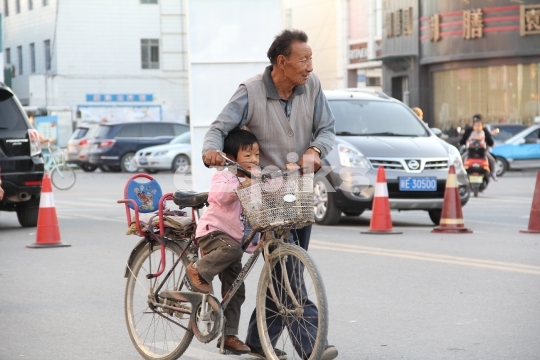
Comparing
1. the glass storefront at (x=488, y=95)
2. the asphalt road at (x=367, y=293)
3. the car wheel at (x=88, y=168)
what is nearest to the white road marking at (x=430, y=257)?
the asphalt road at (x=367, y=293)

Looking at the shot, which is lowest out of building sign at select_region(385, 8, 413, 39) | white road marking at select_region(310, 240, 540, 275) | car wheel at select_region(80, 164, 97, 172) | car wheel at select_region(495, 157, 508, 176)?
car wheel at select_region(80, 164, 97, 172)

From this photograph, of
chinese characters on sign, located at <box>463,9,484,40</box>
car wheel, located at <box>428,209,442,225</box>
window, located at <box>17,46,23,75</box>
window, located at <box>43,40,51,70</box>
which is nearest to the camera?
car wheel, located at <box>428,209,442,225</box>

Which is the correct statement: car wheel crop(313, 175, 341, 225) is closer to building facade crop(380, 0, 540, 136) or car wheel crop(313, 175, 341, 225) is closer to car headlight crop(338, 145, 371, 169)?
car headlight crop(338, 145, 371, 169)

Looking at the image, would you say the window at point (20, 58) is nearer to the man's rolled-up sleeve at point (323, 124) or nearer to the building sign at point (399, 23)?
the building sign at point (399, 23)

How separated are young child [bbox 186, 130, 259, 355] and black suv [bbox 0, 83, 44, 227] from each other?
337 inches

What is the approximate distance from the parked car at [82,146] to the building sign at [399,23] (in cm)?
1258

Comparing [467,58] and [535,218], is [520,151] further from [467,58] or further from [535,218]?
[535,218]

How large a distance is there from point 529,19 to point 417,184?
81.2ft

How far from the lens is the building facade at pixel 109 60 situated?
54625mm

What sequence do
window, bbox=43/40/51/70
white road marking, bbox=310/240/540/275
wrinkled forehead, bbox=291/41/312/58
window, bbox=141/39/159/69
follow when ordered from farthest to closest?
1. window, bbox=141/39/159/69
2. window, bbox=43/40/51/70
3. white road marking, bbox=310/240/540/275
4. wrinkled forehead, bbox=291/41/312/58

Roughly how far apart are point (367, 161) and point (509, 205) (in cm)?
512

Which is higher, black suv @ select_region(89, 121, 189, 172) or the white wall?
the white wall

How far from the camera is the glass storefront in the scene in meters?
37.4

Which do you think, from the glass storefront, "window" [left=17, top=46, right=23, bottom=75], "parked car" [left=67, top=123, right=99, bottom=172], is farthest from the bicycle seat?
"window" [left=17, top=46, right=23, bottom=75]
